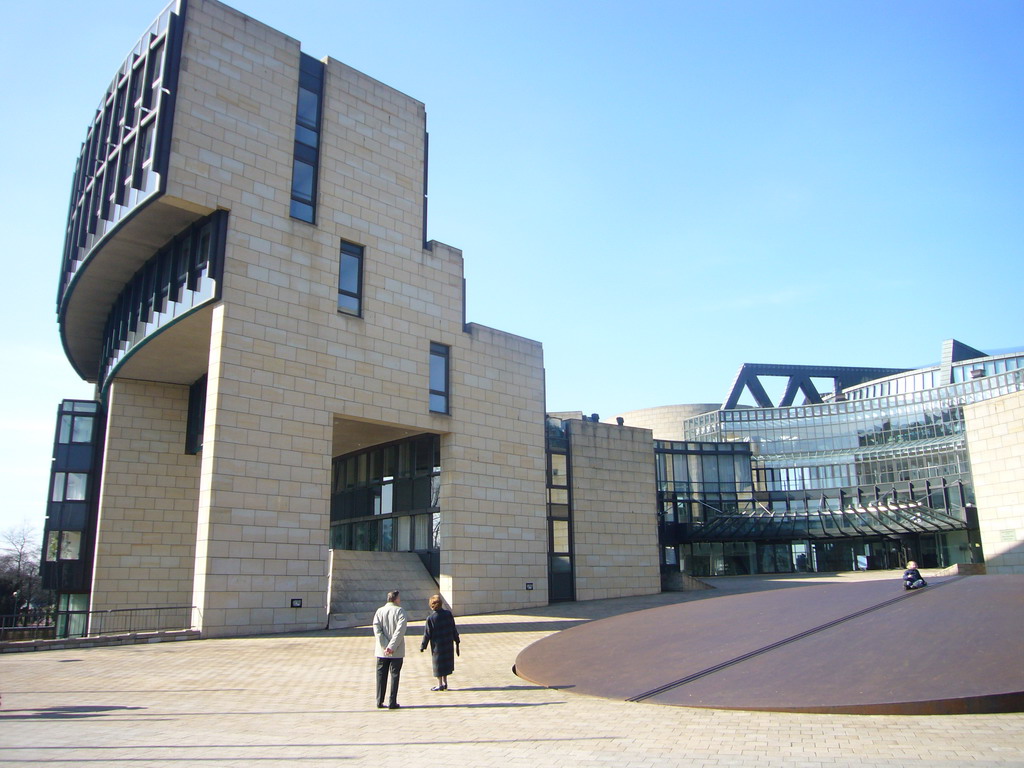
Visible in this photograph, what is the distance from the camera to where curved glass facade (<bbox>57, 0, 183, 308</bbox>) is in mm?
24422

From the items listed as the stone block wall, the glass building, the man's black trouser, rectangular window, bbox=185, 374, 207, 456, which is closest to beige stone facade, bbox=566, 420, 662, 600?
the glass building

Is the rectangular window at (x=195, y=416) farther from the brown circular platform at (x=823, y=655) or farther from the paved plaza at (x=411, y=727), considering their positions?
the brown circular platform at (x=823, y=655)

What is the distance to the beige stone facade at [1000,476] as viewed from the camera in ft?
106

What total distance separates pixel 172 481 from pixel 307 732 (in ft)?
84.4

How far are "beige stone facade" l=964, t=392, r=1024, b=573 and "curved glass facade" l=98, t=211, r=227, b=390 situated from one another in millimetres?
30747

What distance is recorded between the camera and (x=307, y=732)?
9.20m

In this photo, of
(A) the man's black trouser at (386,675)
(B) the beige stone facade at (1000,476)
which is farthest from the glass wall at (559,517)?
(A) the man's black trouser at (386,675)

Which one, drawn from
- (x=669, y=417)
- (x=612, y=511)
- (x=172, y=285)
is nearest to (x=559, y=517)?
(x=612, y=511)

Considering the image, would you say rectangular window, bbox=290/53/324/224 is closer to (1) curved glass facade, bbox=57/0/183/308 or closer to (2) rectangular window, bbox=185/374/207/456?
(1) curved glass facade, bbox=57/0/183/308

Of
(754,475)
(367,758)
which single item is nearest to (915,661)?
(367,758)

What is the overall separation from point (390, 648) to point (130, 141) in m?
23.1

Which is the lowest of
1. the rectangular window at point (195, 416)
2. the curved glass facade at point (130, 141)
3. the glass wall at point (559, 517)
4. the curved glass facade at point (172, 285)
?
the glass wall at point (559, 517)

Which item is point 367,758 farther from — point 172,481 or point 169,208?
point 172,481

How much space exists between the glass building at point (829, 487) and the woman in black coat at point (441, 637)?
3762cm
